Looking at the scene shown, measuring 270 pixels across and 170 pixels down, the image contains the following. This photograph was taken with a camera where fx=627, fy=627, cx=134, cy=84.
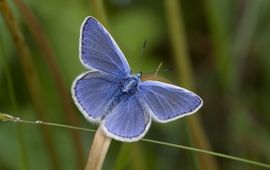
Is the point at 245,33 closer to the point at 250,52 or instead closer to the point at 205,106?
the point at 250,52

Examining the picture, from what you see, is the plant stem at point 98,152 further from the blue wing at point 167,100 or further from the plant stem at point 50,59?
the plant stem at point 50,59

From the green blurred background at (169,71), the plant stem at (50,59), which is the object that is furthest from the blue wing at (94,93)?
the green blurred background at (169,71)

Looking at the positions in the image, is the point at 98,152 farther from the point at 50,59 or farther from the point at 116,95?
the point at 50,59

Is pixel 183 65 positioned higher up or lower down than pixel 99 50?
lower down

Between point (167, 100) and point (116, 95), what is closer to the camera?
point (167, 100)

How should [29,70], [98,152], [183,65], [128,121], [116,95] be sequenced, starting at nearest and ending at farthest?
[98,152], [128,121], [116,95], [29,70], [183,65]

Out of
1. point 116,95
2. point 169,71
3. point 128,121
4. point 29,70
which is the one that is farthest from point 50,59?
point 169,71

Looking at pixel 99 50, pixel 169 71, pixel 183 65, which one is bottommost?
pixel 169 71
